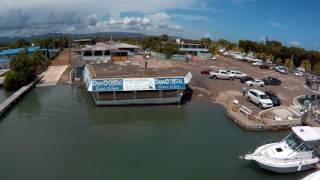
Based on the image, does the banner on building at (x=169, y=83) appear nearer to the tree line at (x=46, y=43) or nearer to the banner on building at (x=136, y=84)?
the banner on building at (x=136, y=84)

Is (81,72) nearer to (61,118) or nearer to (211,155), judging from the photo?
(61,118)

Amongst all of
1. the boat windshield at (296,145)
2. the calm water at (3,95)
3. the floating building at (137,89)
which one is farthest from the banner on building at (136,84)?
the boat windshield at (296,145)

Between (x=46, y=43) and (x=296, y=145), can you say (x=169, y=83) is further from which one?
(x=46, y=43)

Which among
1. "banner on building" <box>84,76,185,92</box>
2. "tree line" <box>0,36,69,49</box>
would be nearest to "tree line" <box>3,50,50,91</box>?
"banner on building" <box>84,76,185,92</box>

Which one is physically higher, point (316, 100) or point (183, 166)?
point (316, 100)

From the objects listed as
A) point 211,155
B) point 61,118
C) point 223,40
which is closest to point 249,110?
point 211,155

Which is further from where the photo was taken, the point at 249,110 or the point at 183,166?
the point at 249,110
